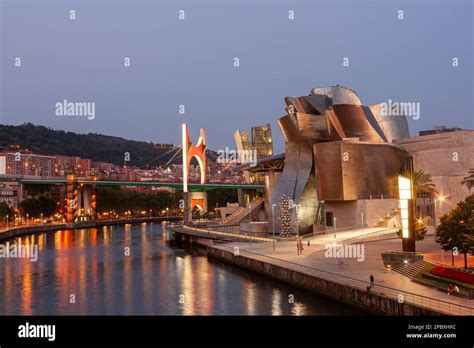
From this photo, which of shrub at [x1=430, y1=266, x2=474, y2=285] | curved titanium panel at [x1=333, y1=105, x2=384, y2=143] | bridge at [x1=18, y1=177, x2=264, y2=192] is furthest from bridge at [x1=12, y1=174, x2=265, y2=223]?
shrub at [x1=430, y1=266, x2=474, y2=285]

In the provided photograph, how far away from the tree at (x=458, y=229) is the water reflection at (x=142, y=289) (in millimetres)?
6378

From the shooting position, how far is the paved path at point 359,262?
70.8ft

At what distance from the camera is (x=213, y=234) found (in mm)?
56844

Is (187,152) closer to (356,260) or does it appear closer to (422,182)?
(422,182)

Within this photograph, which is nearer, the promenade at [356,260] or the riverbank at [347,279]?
the riverbank at [347,279]

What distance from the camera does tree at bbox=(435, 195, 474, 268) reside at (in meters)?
24.3

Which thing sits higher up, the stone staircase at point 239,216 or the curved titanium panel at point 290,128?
the curved titanium panel at point 290,128

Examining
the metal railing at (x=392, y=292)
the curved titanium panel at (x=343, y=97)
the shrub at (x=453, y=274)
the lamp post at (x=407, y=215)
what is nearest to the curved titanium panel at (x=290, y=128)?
the curved titanium panel at (x=343, y=97)

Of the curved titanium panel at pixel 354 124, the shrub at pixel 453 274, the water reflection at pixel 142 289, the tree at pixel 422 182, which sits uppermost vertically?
the curved titanium panel at pixel 354 124

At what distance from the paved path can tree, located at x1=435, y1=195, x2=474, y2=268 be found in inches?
117

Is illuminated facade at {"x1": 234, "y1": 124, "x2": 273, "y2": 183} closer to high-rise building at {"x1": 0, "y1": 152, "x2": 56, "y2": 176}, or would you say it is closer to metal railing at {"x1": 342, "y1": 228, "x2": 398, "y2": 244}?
metal railing at {"x1": 342, "y1": 228, "x2": 398, "y2": 244}

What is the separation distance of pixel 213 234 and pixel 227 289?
26.4 metres

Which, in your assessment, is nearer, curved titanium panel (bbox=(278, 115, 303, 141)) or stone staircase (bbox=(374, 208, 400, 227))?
stone staircase (bbox=(374, 208, 400, 227))

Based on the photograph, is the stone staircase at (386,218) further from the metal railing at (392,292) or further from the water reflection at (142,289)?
the metal railing at (392,292)
